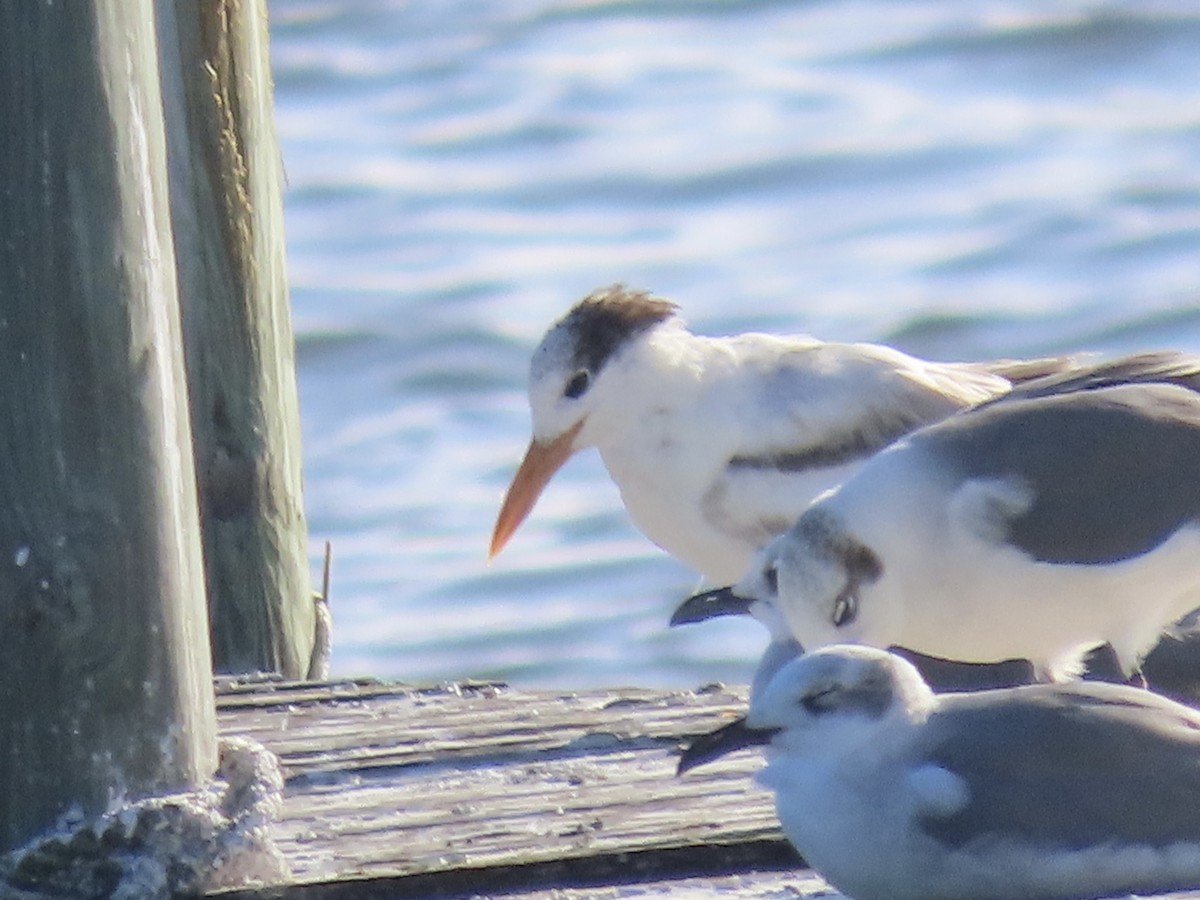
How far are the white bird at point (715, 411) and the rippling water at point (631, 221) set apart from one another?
575cm

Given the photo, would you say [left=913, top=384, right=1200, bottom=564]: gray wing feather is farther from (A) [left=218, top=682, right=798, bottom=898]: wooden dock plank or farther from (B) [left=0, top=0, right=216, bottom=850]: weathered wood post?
(B) [left=0, top=0, right=216, bottom=850]: weathered wood post

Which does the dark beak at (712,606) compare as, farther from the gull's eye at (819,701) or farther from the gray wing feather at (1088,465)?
the gull's eye at (819,701)

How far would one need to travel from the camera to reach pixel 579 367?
275 inches

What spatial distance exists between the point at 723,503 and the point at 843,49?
14175mm

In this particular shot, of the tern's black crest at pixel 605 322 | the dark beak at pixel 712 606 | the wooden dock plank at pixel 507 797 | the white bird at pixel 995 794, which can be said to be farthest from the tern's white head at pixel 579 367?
the white bird at pixel 995 794

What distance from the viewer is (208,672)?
434 cm

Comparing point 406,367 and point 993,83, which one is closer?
point 406,367

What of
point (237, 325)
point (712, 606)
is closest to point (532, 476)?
point (237, 325)

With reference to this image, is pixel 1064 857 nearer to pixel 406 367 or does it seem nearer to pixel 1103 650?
pixel 1103 650

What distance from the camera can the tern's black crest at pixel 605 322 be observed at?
699cm

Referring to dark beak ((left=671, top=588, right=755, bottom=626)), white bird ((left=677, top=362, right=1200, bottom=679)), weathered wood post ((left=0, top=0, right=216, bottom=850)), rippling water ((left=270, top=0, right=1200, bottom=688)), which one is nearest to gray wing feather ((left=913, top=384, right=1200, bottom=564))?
white bird ((left=677, top=362, right=1200, bottom=679))

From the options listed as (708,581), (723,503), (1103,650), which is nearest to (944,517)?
(1103,650)

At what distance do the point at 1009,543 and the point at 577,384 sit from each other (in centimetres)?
175

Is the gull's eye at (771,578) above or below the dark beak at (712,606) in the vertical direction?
above
